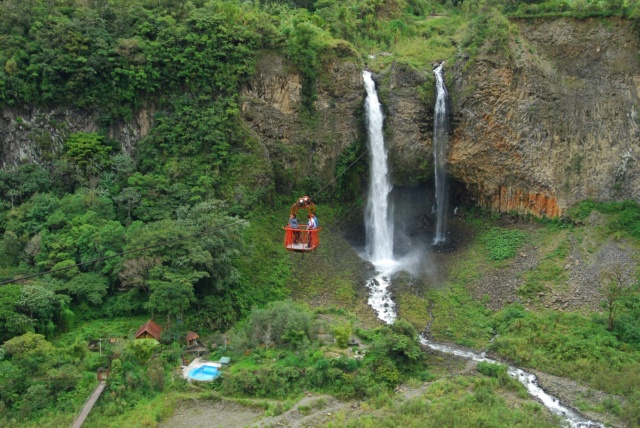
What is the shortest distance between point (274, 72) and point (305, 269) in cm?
1053

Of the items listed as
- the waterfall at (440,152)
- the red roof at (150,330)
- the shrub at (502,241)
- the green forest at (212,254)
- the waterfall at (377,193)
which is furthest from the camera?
the waterfall at (440,152)

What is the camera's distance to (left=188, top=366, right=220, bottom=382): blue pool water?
77.6ft

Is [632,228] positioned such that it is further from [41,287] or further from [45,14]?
[45,14]

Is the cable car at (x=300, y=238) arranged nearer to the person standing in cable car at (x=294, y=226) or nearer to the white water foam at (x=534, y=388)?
the person standing in cable car at (x=294, y=226)

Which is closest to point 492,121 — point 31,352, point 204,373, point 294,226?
point 294,226

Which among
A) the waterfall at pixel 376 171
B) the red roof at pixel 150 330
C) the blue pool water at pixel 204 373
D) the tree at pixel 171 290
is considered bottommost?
the blue pool water at pixel 204 373

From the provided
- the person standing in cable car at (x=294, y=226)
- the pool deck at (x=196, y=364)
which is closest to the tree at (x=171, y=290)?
the pool deck at (x=196, y=364)

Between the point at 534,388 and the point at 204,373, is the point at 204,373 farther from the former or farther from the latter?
the point at 534,388

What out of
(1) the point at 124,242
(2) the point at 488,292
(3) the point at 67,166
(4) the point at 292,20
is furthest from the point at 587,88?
(3) the point at 67,166

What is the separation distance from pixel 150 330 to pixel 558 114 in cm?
2287

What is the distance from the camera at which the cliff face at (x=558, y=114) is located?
32.8m

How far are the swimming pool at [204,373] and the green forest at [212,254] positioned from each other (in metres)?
0.42

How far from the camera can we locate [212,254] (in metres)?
26.9

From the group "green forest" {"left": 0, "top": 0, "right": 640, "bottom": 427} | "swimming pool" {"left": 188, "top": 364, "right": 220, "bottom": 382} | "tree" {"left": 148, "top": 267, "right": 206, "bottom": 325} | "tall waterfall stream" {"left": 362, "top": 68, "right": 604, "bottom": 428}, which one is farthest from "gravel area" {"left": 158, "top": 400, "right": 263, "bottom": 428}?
"tall waterfall stream" {"left": 362, "top": 68, "right": 604, "bottom": 428}
